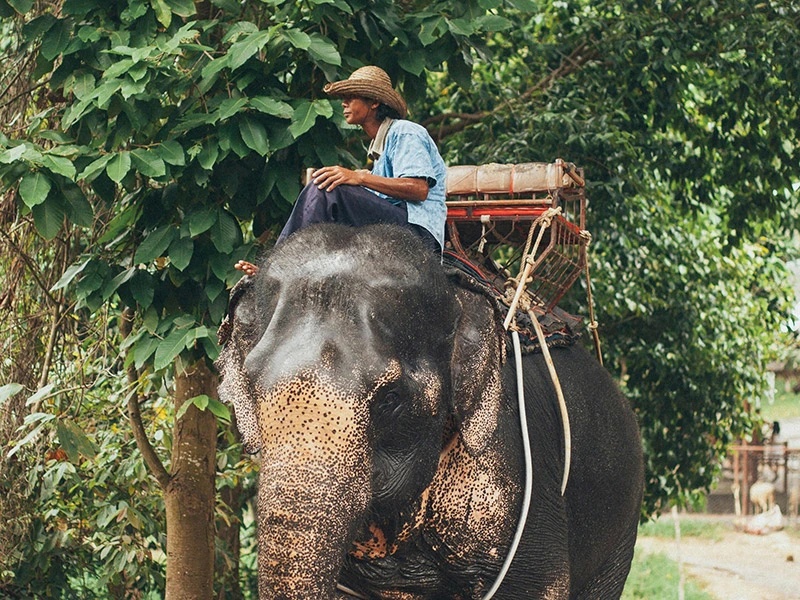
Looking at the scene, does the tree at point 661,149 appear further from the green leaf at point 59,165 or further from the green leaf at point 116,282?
the green leaf at point 59,165

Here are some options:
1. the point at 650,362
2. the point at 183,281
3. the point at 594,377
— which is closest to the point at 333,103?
the point at 183,281

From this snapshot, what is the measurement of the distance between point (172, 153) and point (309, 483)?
1845mm

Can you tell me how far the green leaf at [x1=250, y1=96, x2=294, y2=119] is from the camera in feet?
12.0

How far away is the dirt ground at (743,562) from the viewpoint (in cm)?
990

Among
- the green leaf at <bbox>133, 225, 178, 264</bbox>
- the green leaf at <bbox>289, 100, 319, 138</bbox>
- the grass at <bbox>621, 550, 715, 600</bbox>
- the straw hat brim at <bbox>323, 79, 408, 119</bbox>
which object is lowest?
the grass at <bbox>621, 550, 715, 600</bbox>

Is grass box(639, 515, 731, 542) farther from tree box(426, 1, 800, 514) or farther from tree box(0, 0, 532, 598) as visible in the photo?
tree box(0, 0, 532, 598)

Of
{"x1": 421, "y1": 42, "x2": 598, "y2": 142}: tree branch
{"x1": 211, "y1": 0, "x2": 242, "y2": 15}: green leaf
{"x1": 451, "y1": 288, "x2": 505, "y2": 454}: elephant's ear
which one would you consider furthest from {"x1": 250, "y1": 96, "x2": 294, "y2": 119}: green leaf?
{"x1": 421, "y1": 42, "x2": 598, "y2": 142}: tree branch

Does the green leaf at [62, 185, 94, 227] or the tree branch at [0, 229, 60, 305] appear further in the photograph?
the tree branch at [0, 229, 60, 305]

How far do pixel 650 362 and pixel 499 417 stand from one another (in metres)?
4.02

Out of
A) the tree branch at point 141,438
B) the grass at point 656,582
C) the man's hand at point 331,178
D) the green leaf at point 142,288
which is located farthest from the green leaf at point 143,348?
the grass at point 656,582

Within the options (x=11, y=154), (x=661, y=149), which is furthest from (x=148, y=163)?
(x=661, y=149)

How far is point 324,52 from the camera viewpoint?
146 inches

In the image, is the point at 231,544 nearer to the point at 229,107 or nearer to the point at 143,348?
the point at 143,348

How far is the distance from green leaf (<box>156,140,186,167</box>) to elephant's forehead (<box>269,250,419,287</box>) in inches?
49.8
